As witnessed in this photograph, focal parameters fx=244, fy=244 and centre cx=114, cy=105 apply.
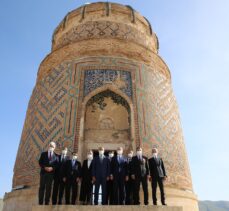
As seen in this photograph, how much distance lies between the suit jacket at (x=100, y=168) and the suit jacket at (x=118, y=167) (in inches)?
4.3

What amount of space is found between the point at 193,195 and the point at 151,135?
1826 mm

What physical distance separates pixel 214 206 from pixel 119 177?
74.1 meters

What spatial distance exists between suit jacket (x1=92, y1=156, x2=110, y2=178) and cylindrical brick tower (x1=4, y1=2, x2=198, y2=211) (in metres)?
1.42

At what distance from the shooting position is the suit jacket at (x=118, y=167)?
171 inches

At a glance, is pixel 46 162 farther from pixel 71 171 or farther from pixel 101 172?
pixel 101 172

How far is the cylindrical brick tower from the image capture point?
5.89 metres

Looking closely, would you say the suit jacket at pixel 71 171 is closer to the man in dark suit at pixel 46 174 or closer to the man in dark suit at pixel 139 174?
the man in dark suit at pixel 46 174

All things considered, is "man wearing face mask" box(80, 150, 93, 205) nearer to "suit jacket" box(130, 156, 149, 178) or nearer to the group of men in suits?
the group of men in suits

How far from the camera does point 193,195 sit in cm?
611

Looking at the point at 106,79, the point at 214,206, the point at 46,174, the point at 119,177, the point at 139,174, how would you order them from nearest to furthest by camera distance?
the point at 46,174 < the point at 139,174 < the point at 119,177 < the point at 106,79 < the point at 214,206

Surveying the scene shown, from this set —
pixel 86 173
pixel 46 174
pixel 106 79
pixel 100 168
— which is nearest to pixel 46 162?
pixel 46 174

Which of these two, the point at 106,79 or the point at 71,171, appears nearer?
the point at 71,171

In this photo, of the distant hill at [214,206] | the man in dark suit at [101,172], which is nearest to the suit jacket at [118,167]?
the man in dark suit at [101,172]

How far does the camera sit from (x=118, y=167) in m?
4.38
